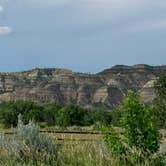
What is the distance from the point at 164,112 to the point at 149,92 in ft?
383

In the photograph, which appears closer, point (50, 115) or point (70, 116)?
point (70, 116)

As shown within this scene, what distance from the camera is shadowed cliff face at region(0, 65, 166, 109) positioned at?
161750 millimetres

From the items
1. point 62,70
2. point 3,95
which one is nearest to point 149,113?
point 3,95

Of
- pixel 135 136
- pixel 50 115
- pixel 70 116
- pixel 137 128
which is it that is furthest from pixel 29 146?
pixel 50 115

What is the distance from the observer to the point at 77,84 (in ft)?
580

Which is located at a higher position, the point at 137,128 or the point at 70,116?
the point at 137,128

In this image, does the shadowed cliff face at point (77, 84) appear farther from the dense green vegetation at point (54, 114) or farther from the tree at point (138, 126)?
the tree at point (138, 126)

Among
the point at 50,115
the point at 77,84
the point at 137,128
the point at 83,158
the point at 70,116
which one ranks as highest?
the point at 77,84

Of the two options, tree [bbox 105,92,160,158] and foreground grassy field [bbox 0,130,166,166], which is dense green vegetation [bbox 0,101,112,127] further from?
tree [bbox 105,92,160,158]

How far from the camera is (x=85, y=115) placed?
82.1 metres

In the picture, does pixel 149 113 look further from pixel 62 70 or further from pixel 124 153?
pixel 62 70

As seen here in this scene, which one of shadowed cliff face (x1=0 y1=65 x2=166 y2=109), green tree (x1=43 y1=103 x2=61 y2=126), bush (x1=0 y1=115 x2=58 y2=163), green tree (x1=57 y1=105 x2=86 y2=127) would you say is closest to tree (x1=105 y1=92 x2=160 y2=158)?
bush (x1=0 y1=115 x2=58 y2=163)

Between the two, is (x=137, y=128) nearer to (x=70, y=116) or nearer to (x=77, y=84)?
(x=70, y=116)

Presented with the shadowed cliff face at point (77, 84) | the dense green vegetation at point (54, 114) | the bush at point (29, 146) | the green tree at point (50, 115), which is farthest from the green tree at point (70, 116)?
the shadowed cliff face at point (77, 84)
